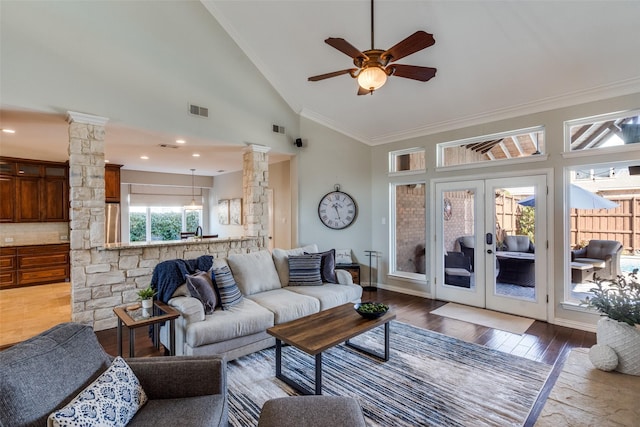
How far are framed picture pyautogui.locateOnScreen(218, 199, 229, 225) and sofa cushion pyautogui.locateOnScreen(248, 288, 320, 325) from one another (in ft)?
17.9

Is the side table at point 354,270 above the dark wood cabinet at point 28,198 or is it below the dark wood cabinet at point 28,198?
below

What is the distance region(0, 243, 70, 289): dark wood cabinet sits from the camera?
563 centimetres

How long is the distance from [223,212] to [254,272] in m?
5.53

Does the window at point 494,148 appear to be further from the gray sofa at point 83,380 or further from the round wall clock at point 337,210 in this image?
the gray sofa at point 83,380

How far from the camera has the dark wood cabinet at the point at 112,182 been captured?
684 centimetres

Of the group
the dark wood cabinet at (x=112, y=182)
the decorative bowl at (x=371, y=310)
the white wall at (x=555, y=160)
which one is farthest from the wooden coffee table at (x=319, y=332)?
the dark wood cabinet at (x=112, y=182)

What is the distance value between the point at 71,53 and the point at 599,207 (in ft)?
21.6

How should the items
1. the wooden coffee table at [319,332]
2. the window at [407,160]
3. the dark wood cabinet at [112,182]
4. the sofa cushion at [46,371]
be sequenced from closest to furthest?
1. the sofa cushion at [46,371]
2. the wooden coffee table at [319,332]
3. the window at [407,160]
4. the dark wood cabinet at [112,182]

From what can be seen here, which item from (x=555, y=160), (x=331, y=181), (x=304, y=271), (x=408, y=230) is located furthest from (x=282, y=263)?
(x=555, y=160)

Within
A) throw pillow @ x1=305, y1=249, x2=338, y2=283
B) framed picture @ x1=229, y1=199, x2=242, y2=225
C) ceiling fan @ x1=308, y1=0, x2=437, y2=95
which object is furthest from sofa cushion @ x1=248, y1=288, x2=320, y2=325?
framed picture @ x1=229, y1=199, x2=242, y2=225

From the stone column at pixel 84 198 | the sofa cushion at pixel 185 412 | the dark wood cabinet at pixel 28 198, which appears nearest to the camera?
the sofa cushion at pixel 185 412

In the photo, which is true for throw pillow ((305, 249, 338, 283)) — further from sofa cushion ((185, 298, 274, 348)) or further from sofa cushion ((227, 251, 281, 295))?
sofa cushion ((185, 298, 274, 348))

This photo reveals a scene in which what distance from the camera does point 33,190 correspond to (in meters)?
6.02

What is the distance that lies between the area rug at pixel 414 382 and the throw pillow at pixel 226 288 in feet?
1.90
